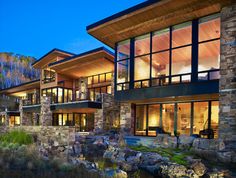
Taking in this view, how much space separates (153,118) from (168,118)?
108 centimetres

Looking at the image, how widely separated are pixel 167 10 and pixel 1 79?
4929cm

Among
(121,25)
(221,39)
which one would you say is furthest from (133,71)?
(221,39)

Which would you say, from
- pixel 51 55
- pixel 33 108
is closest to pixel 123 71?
pixel 51 55

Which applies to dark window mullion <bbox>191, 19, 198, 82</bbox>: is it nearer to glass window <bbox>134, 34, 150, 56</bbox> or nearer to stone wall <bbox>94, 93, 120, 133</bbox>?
glass window <bbox>134, 34, 150, 56</bbox>

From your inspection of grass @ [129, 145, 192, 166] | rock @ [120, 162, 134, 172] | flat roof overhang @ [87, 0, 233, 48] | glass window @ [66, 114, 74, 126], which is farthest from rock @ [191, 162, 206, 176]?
glass window @ [66, 114, 74, 126]

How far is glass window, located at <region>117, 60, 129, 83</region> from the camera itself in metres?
15.6

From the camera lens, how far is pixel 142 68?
1489cm

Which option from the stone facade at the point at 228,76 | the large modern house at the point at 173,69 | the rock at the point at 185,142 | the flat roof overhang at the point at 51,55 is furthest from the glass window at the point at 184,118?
the flat roof overhang at the point at 51,55

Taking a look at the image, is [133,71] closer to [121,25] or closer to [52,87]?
[121,25]

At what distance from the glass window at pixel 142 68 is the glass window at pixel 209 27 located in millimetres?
3629

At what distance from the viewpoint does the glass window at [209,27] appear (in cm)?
1189

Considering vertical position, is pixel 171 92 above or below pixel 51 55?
below

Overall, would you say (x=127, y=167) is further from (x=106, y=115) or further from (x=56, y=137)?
(x=106, y=115)

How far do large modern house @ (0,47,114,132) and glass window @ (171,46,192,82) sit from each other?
23.6 feet
